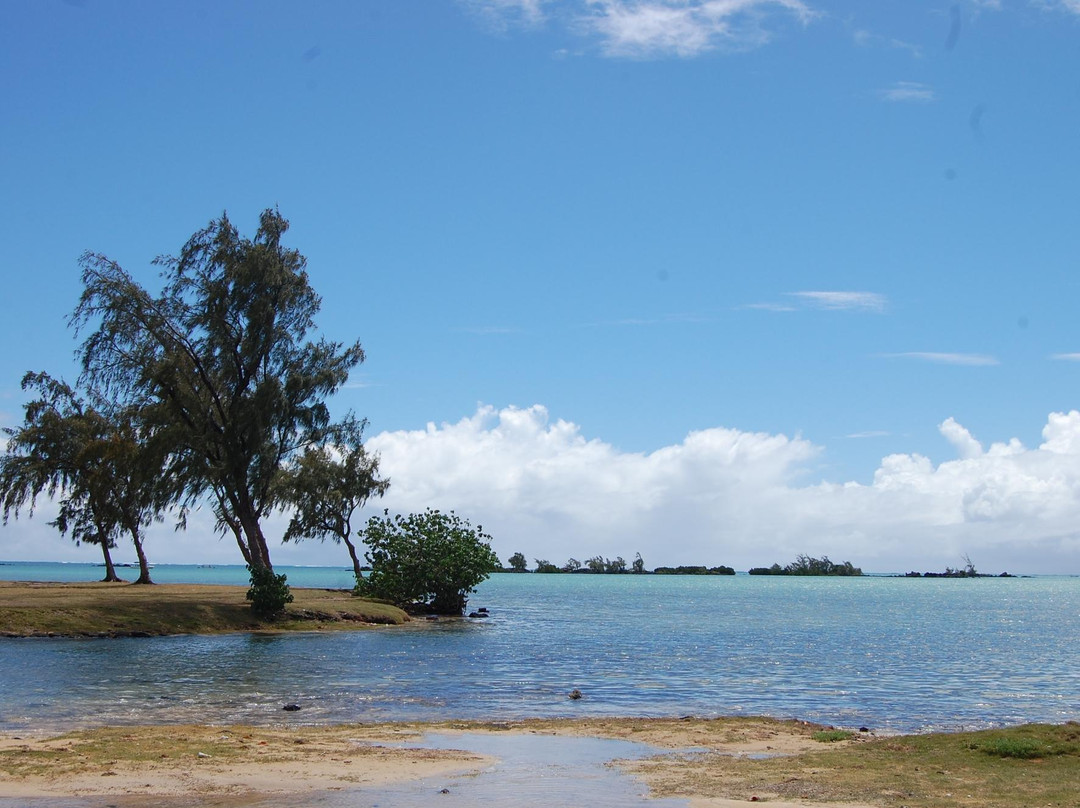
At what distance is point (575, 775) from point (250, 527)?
38273mm

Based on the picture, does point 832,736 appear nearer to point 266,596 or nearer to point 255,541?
point 266,596

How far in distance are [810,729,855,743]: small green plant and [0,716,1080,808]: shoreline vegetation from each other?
1.4 inches

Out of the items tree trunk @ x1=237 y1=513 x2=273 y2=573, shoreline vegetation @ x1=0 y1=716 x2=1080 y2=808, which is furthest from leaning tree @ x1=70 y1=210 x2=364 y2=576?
shoreline vegetation @ x1=0 y1=716 x2=1080 y2=808

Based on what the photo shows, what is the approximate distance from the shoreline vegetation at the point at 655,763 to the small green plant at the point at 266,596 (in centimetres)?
2682

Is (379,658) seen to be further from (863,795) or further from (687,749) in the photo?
(863,795)

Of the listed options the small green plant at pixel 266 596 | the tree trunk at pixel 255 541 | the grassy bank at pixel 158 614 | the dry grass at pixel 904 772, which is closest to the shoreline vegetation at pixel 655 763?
the dry grass at pixel 904 772

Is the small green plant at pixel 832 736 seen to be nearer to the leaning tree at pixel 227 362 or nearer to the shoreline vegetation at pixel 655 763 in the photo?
the shoreline vegetation at pixel 655 763

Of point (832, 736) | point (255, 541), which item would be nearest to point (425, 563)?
point (255, 541)

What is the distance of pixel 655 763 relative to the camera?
1617 centimetres

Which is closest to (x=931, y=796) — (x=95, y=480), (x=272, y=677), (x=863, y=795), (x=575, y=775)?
(x=863, y=795)

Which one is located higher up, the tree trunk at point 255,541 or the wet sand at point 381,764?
the tree trunk at point 255,541

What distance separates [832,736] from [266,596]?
32006mm

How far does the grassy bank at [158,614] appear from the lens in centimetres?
3888

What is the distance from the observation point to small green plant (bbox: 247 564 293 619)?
45750 millimetres
